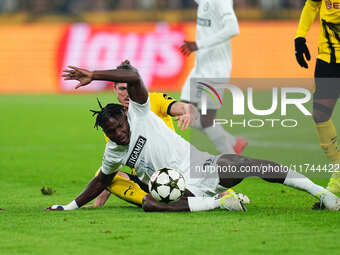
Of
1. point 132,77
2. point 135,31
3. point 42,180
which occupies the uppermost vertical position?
point 132,77

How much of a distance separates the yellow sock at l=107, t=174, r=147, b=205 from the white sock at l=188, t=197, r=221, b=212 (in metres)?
0.48

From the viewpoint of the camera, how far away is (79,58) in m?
22.9

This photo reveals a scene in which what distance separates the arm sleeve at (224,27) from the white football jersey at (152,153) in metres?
2.68

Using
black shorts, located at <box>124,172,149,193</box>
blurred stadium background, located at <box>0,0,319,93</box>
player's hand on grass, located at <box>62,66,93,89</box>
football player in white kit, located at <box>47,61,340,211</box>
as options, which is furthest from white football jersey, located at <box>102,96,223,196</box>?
blurred stadium background, located at <box>0,0,319,93</box>

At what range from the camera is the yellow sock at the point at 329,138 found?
764 centimetres

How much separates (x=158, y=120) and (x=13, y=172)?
145 inches

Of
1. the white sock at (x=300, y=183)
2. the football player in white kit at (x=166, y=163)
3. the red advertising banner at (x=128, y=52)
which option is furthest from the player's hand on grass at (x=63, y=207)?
the red advertising banner at (x=128, y=52)

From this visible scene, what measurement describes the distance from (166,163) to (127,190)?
0.45 meters

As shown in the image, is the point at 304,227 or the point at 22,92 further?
the point at 22,92

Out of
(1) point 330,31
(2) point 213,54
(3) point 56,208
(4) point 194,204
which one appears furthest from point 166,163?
(2) point 213,54

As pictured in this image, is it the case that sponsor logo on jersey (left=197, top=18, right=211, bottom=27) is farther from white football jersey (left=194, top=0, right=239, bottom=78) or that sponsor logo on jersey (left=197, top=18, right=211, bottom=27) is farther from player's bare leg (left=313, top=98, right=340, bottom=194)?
player's bare leg (left=313, top=98, right=340, bottom=194)

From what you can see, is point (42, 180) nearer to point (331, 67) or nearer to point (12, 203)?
point (12, 203)

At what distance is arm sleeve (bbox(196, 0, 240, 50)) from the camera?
9039 mm

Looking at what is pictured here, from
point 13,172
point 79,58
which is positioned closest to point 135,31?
point 79,58
